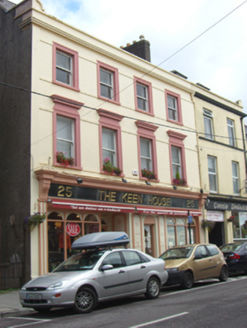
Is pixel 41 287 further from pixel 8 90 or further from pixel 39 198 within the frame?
Answer: pixel 8 90

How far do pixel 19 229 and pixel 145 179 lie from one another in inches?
282

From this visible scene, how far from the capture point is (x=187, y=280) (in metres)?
13.5

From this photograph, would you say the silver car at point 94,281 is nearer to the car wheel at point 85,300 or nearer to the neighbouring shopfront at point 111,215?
the car wheel at point 85,300

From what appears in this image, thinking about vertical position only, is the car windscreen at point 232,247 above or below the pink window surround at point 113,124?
below

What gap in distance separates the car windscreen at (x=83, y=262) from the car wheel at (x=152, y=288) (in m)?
1.72

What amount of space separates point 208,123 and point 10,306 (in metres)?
18.5

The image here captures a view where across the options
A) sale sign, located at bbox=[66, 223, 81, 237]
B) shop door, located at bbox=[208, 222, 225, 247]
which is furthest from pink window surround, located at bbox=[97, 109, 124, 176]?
shop door, located at bbox=[208, 222, 225, 247]

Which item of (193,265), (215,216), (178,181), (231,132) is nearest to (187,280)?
(193,265)

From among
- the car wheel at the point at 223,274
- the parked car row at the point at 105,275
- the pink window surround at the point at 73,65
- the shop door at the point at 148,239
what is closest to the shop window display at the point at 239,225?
the shop door at the point at 148,239

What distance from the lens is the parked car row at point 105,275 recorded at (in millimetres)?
9352

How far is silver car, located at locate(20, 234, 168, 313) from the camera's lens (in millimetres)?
9266

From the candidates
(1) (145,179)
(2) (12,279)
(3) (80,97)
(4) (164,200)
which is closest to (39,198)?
(2) (12,279)

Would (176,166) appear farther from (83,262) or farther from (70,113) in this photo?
(83,262)

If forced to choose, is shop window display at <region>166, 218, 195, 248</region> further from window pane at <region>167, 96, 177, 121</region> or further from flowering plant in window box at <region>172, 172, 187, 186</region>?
window pane at <region>167, 96, 177, 121</region>
